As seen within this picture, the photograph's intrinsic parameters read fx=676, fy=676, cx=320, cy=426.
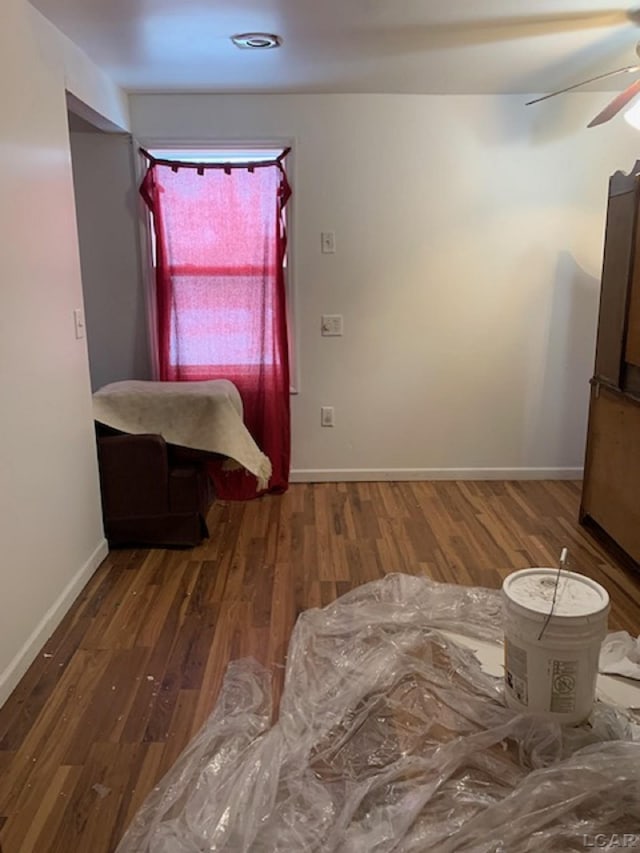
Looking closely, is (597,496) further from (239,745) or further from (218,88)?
(218,88)

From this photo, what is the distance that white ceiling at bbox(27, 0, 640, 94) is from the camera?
2465mm

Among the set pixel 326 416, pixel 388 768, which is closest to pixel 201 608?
pixel 388 768

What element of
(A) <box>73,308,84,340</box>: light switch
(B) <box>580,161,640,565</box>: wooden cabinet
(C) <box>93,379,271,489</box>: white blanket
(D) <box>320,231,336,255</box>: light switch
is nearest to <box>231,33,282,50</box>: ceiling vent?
(D) <box>320,231,336,255</box>: light switch

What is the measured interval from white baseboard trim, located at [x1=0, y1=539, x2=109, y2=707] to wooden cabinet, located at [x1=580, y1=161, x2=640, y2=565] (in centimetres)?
239

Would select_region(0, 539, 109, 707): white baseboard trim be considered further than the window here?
No

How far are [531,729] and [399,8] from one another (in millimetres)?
2468

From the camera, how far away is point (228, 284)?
3928 millimetres

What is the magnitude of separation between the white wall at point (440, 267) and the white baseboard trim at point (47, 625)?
1.56 meters

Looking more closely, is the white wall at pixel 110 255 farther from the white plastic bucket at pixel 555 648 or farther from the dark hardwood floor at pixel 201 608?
the white plastic bucket at pixel 555 648

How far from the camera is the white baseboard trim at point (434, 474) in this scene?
429 centimetres

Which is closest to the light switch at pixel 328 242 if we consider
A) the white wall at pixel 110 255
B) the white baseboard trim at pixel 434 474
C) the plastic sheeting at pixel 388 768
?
the white wall at pixel 110 255

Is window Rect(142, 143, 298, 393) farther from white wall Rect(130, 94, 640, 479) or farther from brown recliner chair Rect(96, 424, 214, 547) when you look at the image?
brown recliner chair Rect(96, 424, 214, 547)

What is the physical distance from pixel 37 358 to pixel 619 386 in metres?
2.50

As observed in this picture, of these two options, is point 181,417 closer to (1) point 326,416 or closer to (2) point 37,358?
(2) point 37,358
